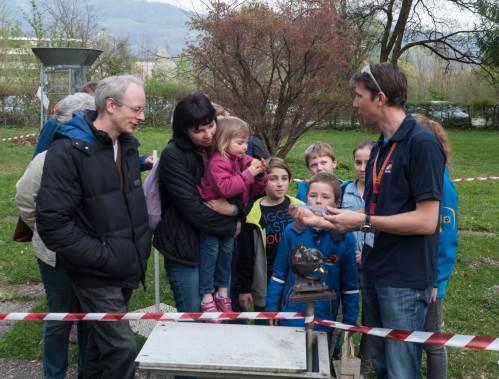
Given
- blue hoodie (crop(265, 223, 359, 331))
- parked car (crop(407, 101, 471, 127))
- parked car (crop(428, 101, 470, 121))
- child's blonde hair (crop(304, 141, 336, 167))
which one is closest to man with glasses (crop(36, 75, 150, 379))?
blue hoodie (crop(265, 223, 359, 331))

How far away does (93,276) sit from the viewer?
2965 millimetres

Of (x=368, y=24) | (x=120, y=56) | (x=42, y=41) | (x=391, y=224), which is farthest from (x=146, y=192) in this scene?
(x=120, y=56)

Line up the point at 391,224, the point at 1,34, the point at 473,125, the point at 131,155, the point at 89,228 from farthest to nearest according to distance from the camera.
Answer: the point at 473,125 < the point at 1,34 < the point at 131,155 < the point at 89,228 < the point at 391,224

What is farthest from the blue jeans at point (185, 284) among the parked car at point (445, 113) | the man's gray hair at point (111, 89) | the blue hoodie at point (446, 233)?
the parked car at point (445, 113)

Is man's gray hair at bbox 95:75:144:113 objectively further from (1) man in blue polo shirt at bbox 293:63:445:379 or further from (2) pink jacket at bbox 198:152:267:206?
(1) man in blue polo shirt at bbox 293:63:445:379

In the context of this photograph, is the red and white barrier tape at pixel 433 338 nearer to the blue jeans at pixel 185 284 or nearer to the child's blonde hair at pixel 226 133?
the blue jeans at pixel 185 284

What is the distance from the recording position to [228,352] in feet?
8.59

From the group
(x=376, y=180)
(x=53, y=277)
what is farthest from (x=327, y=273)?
(x=53, y=277)

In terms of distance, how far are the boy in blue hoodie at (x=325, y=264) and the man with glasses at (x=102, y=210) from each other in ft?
2.76

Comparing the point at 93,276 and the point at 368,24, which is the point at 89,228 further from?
the point at 368,24

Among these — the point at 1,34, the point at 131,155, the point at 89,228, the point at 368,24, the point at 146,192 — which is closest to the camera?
the point at 89,228

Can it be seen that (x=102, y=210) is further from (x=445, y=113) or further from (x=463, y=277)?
(x=445, y=113)

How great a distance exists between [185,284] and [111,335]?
0.58 m

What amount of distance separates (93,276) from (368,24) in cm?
1991
